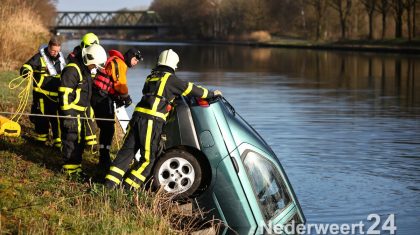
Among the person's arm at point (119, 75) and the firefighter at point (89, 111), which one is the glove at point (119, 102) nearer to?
the person's arm at point (119, 75)

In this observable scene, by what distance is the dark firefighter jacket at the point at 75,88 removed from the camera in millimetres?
11641

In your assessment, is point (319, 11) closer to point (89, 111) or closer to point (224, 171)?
point (89, 111)

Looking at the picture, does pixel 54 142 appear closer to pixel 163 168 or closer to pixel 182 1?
pixel 163 168

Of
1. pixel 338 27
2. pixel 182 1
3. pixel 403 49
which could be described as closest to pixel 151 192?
pixel 403 49

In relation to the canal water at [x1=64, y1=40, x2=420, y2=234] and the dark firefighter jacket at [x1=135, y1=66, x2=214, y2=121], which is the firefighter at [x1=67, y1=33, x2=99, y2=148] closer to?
the dark firefighter jacket at [x1=135, y1=66, x2=214, y2=121]

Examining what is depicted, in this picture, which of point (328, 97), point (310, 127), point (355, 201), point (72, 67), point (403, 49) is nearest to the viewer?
point (72, 67)

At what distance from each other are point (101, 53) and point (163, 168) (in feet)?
7.17

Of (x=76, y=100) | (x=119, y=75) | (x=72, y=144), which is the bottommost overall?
(x=72, y=144)

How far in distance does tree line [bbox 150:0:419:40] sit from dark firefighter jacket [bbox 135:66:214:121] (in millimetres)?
63487

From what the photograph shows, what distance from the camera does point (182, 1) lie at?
183125mm

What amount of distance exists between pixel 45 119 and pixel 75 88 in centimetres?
187

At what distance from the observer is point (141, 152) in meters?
10.4

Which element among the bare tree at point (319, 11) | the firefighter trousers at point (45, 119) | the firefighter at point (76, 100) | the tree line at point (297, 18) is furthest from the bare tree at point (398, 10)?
the firefighter at point (76, 100)

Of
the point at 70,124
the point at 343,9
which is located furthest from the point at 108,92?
the point at 343,9
